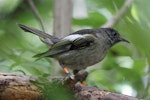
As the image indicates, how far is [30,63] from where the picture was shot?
9.71 ft

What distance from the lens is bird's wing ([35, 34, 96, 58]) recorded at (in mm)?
3664

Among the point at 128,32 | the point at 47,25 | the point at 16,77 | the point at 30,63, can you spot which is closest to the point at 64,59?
the point at 30,63

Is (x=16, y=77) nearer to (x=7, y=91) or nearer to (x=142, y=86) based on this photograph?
(x=7, y=91)

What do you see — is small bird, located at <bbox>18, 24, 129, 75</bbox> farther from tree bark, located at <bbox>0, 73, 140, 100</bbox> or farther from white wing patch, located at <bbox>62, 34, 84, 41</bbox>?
tree bark, located at <bbox>0, 73, 140, 100</bbox>

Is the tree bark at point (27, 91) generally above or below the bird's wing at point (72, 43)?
below

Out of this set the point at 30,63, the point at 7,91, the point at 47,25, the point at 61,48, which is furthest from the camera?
the point at 47,25

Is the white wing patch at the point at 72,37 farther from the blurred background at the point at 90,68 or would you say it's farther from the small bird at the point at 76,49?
the blurred background at the point at 90,68

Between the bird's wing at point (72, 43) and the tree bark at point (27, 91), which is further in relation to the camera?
the bird's wing at point (72, 43)

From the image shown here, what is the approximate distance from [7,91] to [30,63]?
73 cm

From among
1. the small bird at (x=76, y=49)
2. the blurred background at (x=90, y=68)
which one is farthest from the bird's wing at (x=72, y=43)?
the blurred background at (x=90, y=68)

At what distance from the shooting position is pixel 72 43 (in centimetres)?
379

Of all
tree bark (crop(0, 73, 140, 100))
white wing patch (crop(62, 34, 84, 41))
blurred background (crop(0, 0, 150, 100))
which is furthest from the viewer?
white wing patch (crop(62, 34, 84, 41))

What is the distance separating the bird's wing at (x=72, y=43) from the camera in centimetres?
366

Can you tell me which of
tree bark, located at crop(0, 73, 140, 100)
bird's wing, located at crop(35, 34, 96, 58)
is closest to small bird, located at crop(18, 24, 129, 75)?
bird's wing, located at crop(35, 34, 96, 58)
